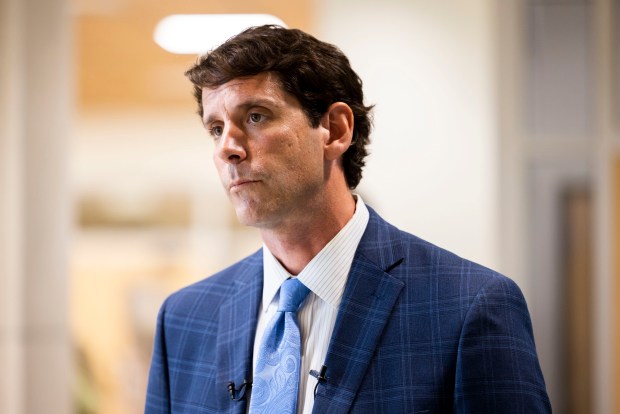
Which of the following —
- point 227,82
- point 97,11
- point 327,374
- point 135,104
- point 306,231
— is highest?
point 97,11

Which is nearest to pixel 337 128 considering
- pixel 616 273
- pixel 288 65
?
pixel 288 65

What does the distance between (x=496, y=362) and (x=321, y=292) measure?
336mm

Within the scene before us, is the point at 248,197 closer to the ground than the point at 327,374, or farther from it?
farther from it

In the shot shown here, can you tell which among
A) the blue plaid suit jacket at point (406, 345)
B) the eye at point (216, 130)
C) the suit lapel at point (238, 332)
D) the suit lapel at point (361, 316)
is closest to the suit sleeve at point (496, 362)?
the blue plaid suit jacket at point (406, 345)

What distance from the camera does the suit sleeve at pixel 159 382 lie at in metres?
1.89

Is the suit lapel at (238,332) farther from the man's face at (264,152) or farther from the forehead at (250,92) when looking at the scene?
the forehead at (250,92)

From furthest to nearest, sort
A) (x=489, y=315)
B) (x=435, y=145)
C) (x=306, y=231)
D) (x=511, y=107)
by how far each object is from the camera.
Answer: (x=511, y=107)
(x=435, y=145)
(x=306, y=231)
(x=489, y=315)

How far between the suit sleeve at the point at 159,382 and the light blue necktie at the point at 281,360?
9.6 inches

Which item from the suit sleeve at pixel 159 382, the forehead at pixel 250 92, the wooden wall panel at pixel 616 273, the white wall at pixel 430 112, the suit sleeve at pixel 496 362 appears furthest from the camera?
the wooden wall panel at pixel 616 273

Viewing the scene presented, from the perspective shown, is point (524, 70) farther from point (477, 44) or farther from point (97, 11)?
point (97, 11)

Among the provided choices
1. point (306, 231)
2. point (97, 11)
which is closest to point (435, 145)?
point (97, 11)

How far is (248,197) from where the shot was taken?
1.65 meters

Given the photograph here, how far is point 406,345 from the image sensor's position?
64.6 inches

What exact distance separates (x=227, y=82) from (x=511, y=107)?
367 centimetres
